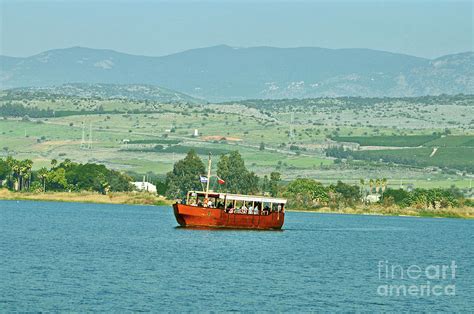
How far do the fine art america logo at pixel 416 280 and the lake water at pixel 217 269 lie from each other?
Result: 0.13 m

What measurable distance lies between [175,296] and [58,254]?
78.7 feet

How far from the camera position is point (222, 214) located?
419ft

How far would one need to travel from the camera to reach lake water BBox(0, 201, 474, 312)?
6844 cm

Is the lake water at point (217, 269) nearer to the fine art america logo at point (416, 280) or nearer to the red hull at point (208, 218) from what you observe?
the fine art america logo at point (416, 280)

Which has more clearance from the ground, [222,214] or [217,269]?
[222,214]

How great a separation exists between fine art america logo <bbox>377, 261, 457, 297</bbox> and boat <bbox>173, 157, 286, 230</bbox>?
101 feet

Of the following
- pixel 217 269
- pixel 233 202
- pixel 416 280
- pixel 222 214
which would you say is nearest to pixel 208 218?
pixel 222 214

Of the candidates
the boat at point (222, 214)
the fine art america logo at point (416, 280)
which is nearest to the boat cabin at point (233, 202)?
the boat at point (222, 214)

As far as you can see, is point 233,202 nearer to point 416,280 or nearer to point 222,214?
point 222,214

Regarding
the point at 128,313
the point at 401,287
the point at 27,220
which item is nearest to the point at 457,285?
the point at 401,287

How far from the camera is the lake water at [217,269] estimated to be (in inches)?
2694

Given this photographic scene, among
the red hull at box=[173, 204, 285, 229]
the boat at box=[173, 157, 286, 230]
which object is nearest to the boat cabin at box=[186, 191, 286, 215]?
the boat at box=[173, 157, 286, 230]

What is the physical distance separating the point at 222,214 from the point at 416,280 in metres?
45.6

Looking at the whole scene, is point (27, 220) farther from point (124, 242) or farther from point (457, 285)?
point (457, 285)
